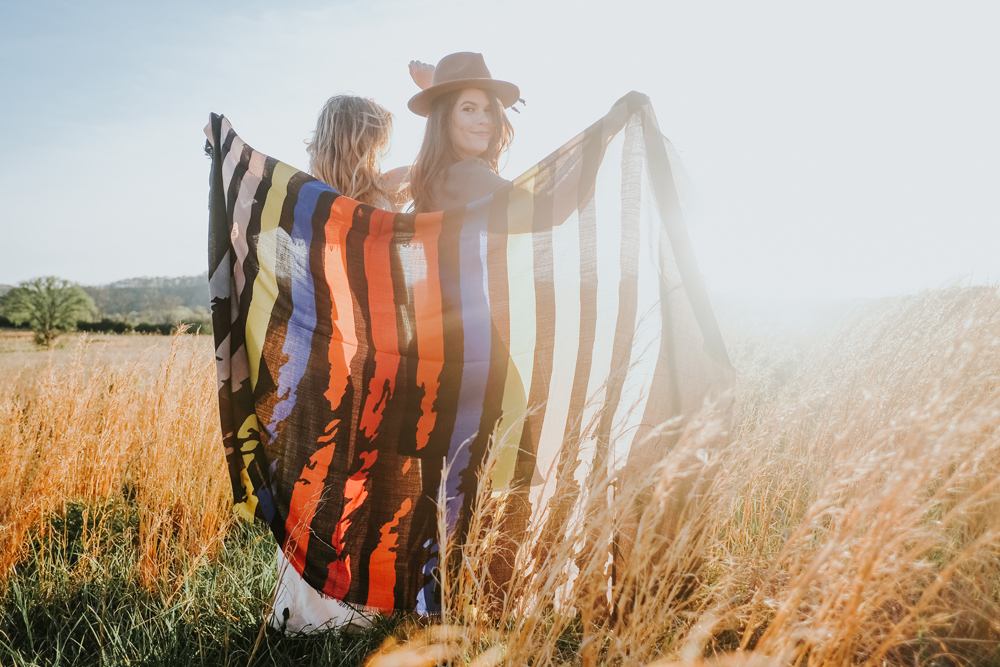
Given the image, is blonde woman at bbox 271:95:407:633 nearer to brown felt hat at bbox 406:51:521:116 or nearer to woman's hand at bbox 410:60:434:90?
brown felt hat at bbox 406:51:521:116

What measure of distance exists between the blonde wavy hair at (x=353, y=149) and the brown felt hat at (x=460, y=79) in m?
0.21

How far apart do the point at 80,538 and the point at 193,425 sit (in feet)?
2.17

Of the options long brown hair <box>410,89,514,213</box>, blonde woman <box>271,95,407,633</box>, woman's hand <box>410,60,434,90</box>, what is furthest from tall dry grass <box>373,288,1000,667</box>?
woman's hand <box>410,60,434,90</box>

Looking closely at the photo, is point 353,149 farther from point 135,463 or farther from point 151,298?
point 151,298

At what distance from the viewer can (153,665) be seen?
4.99 ft

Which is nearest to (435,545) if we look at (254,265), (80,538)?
(254,265)

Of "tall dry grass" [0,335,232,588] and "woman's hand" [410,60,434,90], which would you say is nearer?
"tall dry grass" [0,335,232,588]

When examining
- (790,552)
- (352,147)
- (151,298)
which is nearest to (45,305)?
(151,298)

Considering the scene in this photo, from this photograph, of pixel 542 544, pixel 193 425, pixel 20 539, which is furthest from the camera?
pixel 193 425

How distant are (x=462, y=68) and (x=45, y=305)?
2876 cm

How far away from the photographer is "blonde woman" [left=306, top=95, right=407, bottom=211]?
2.03 metres

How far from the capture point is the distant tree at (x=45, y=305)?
856 inches

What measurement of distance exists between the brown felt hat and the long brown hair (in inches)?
1.8

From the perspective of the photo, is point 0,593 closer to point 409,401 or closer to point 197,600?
point 197,600
